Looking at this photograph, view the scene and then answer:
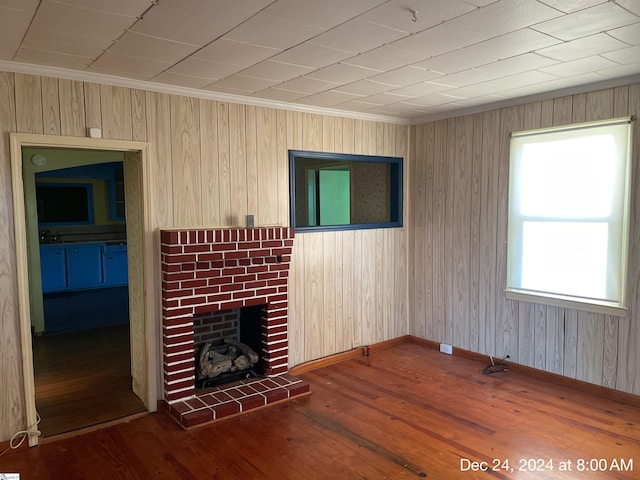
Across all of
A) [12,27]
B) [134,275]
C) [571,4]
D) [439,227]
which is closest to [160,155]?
[134,275]

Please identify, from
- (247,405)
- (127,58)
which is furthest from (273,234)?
(127,58)

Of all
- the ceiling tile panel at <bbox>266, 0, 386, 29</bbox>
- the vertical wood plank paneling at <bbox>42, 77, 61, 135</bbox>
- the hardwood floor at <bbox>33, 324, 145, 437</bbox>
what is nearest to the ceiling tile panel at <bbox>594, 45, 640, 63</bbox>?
the ceiling tile panel at <bbox>266, 0, 386, 29</bbox>

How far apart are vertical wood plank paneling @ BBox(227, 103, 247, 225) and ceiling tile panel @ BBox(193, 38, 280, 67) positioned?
97cm

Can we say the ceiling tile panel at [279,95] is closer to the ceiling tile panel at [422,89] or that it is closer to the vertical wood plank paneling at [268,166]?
the vertical wood plank paneling at [268,166]

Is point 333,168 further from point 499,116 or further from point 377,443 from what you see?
point 377,443

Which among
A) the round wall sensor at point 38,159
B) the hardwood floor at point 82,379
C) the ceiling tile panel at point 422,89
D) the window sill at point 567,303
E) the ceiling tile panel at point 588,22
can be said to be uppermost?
the ceiling tile panel at point 422,89

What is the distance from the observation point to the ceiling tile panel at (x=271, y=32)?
2236 millimetres

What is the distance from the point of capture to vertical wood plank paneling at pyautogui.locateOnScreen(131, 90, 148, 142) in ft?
11.0

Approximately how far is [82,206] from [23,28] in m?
6.72

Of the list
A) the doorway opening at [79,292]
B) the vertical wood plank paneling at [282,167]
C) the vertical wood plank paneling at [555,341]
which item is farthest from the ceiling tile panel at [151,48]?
the vertical wood plank paneling at [555,341]

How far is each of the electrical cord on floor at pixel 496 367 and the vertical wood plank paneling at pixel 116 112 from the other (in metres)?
3.58

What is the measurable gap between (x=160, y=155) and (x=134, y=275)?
0.98m

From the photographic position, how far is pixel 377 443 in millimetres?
3041

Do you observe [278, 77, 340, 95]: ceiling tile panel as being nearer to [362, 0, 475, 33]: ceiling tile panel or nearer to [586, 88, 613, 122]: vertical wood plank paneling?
[362, 0, 475, 33]: ceiling tile panel
